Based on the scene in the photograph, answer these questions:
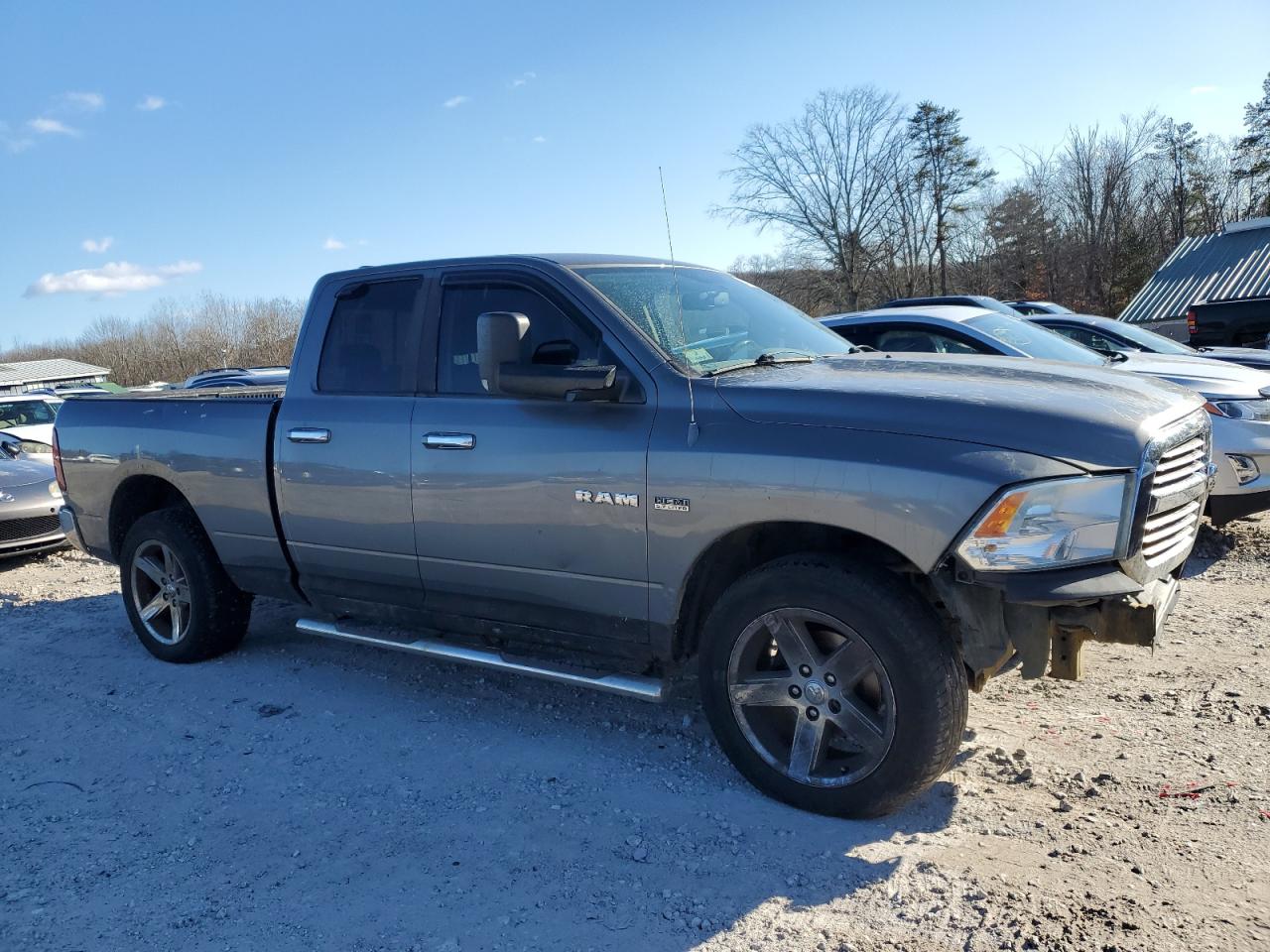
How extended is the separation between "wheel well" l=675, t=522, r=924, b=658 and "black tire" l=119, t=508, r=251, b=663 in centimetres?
301

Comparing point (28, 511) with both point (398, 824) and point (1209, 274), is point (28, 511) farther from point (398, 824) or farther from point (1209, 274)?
point (1209, 274)

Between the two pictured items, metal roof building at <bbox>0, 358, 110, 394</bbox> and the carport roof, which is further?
the carport roof

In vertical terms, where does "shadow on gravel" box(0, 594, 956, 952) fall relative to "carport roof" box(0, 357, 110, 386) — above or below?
below

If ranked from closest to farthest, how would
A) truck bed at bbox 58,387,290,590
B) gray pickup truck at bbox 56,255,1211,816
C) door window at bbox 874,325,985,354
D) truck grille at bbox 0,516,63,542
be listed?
1. gray pickup truck at bbox 56,255,1211,816
2. truck bed at bbox 58,387,290,590
3. door window at bbox 874,325,985,354
4. truck grille at bbox 0,516,63,542

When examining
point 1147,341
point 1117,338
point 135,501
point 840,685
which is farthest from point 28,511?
point 1147,341

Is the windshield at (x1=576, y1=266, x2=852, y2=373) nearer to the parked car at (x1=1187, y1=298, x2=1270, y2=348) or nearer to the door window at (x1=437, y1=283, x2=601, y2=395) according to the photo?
the door window at (x1=437, y1=283, x2=601, y2=395)

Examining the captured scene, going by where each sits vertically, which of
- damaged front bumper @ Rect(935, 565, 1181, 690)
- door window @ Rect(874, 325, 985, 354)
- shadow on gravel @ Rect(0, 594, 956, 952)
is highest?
door window @ Rect(874, 325, 985, 354)

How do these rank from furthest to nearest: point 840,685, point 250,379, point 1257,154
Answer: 1. point 1257,154
2. point 250,379
3. point 840,685

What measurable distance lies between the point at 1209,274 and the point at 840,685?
3090 cm

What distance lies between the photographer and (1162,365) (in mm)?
7605

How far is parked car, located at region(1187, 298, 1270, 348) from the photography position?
49.3ft

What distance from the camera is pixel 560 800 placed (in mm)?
3631

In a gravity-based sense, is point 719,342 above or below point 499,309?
below

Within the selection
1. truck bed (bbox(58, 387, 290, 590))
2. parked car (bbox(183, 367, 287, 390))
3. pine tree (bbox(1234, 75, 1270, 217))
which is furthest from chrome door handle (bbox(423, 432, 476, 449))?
pine tree (bbox(1234, 75, 1270, 217))
